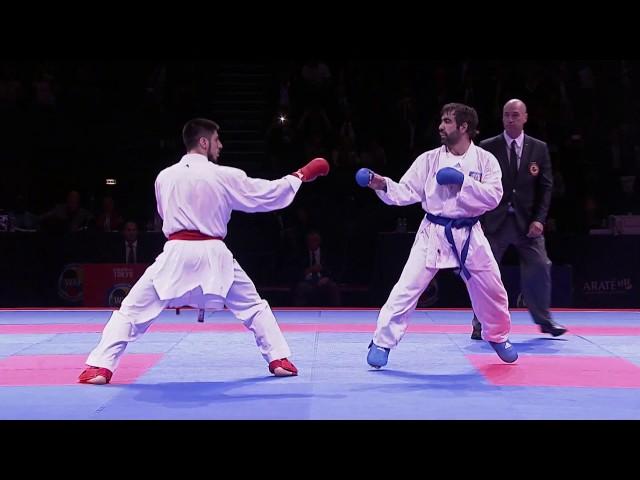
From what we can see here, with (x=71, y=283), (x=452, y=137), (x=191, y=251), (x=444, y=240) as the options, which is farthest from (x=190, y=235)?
(x=71, y=283)

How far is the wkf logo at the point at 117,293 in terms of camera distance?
946 centimetres

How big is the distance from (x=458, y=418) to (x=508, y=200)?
3146mm

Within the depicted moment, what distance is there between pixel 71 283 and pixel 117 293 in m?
0.58

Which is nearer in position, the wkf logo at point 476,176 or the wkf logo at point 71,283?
the wkf logo at point 476,176

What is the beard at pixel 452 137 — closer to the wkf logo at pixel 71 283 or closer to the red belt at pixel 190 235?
the red belt at pixel 190 235

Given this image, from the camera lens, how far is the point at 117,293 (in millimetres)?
9484

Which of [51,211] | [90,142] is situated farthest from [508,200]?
[90,142]

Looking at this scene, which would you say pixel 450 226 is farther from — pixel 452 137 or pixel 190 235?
pixel 190 235

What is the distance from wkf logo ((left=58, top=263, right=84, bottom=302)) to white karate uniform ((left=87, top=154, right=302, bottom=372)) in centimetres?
492

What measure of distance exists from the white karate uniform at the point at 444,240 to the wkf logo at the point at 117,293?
4.87 metres

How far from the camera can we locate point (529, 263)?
675 cm

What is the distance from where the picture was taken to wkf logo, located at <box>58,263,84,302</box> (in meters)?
9.58

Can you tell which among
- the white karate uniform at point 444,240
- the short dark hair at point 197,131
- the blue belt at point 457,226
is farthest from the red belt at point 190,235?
the blue belt at point 457,226

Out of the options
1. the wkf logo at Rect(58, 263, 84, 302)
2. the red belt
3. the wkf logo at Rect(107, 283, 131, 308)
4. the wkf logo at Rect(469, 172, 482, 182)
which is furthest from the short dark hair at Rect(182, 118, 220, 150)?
the wkf logo at Rect(58, 263, 84, 302)
